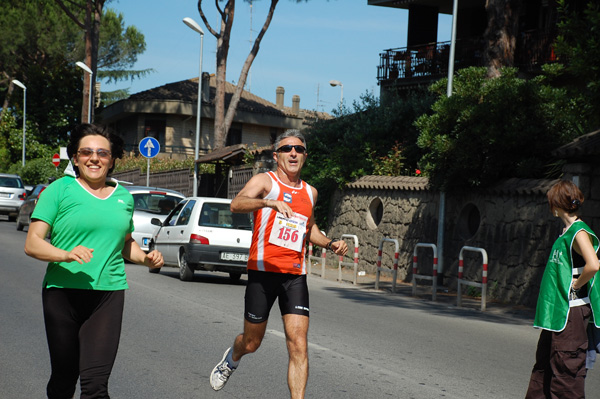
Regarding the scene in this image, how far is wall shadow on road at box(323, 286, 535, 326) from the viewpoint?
13016 millimetres

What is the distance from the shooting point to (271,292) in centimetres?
589

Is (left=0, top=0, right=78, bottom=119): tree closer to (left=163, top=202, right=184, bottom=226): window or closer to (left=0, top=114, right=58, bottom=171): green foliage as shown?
(left=0, top=114, right=58, bottom=171): green foliage

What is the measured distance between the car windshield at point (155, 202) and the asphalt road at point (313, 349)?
4.72m

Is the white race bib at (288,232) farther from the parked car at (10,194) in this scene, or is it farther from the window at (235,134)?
the window at (235,134)

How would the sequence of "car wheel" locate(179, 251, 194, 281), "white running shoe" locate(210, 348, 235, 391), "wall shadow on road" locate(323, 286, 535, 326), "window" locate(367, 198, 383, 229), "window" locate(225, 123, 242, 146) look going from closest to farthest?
"white running shoe" locate(210, 348, 235, 391), "wall shadow on road" locate(323, 286, 535, 326), "car wheel" locate(179, 251, 194, 281), "window" locate(367, 198, 383, 229), "window" locate(225, 123, 242, 146)

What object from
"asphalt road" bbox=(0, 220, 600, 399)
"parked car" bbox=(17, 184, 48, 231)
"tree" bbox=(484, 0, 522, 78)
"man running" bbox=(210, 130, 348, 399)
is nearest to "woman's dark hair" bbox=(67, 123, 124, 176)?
"man running" bbox=(210, 130, 348, 399)

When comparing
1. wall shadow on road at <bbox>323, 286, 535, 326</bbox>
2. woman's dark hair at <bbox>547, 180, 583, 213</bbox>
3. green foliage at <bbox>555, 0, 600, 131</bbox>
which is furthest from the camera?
wall shadow on road at <bbox>323, 286, 535, 326</bbox>

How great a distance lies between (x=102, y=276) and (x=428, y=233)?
579 inches

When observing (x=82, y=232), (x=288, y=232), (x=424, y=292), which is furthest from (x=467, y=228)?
(x=82, y=232)

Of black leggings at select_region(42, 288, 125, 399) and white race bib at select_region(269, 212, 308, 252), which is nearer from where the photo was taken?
black leggings at select_region(42, 288, 125, 399)

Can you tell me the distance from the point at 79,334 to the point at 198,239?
10330mm

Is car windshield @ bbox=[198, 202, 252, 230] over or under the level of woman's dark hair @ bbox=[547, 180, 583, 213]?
under

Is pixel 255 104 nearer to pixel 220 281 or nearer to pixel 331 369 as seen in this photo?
pixel 220 281

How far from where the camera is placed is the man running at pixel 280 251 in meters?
5.77
